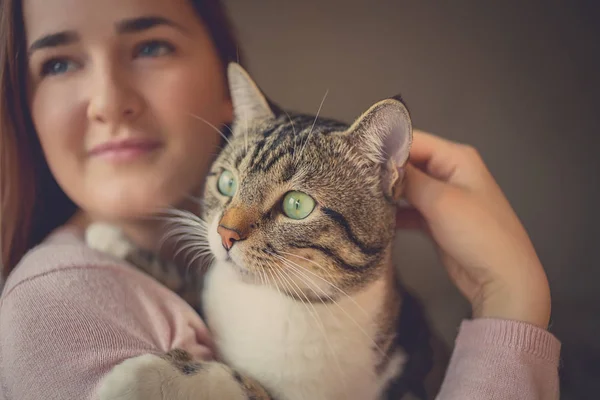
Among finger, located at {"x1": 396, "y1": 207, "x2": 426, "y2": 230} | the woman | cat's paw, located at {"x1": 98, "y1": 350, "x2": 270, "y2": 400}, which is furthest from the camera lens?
finger, located at {"x1": 396, "y1": 207, "x2": 426, "y2": 230}

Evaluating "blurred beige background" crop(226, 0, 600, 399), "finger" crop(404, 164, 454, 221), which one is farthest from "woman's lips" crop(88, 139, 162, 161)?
"finger" crop(404, 164, 454, 221)

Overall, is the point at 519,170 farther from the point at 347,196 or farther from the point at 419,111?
the point at 347,196

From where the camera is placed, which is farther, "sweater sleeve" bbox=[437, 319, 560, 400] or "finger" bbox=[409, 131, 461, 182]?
"finger" bbox=[409, 131, 461, 182]

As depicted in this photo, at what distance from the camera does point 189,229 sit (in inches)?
34.2

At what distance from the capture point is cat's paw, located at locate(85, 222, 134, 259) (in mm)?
886

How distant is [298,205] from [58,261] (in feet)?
1.40

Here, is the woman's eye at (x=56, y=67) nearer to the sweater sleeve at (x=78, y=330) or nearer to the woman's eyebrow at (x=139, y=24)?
the woman's eyebrow at (x=139, y=24)

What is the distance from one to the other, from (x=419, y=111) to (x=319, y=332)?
0.46 meters

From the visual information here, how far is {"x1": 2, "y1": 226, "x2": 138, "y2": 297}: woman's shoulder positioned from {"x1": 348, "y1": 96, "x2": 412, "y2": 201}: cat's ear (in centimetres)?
50

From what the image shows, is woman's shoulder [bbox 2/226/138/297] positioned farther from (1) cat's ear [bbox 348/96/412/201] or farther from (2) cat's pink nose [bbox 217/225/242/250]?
(1) cat's ear [bbox 348/96/412/201]

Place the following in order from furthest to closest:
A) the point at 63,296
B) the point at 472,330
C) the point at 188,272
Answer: the point at 188,272 < the point at 472,330 < the point at 63,296

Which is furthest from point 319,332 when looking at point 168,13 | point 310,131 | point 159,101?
point 168,13

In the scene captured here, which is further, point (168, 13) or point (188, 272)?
point (188, 272)

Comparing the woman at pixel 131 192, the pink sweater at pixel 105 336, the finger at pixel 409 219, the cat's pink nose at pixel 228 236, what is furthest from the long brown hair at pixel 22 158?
the finger at pixel 409 219
